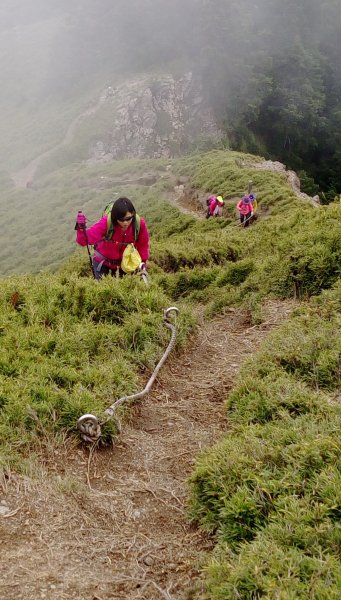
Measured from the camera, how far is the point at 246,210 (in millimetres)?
18219

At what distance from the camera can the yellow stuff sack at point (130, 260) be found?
7.09 meters

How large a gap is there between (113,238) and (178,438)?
3541 mm

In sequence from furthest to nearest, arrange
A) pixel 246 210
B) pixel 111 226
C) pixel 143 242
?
pixel 246 210, pixel 143 242, pixel 111 226

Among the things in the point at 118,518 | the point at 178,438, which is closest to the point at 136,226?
the point at 178,438

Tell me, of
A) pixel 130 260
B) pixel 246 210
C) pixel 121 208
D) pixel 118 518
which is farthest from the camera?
pixel 246 210

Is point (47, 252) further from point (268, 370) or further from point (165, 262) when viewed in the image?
point (268, 370)

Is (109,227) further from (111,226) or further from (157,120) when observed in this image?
(157,120)

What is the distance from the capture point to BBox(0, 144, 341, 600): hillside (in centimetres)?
279

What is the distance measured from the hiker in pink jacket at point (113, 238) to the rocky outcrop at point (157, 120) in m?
48.1

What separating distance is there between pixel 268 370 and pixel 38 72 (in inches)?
3342

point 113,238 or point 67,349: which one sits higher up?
point 113,238

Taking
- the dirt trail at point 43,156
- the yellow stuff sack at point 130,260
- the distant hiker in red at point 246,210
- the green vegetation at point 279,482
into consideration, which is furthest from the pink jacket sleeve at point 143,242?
the dirt trail at point 43,156

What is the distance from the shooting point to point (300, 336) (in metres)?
5.19

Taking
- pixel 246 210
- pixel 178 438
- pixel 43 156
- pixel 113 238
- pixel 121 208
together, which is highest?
pixel 121 208
